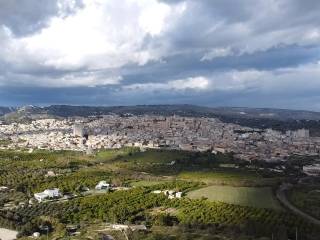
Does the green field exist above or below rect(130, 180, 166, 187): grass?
above

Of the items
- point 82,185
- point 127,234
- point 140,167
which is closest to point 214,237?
point 127,234

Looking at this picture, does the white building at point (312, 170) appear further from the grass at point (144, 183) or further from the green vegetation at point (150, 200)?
the grass at point (144, 183)

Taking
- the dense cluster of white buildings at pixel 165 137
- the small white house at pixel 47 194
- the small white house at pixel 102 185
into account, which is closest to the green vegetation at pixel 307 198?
the small white house at pixel 102 185

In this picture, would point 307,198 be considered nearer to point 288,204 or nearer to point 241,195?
point 288,204

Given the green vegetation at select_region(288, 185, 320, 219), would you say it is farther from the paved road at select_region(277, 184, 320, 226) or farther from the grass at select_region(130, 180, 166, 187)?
the grass at select_region(130, 180, 166, 187)

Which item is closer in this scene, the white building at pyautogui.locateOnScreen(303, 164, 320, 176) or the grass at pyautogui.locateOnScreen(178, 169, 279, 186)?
the grass at pyautogui.locateOnScreen(178, 169, 279, 186)

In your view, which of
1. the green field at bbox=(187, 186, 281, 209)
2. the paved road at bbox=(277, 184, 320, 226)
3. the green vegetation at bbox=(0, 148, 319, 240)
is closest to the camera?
the green vegetation at bbox=(0, 148, 319, 240)

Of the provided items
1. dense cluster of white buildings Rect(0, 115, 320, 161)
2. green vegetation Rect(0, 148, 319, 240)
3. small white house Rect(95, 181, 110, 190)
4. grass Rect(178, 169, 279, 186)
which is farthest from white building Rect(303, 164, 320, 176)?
small white house Rect(95, 181, 110, 190)

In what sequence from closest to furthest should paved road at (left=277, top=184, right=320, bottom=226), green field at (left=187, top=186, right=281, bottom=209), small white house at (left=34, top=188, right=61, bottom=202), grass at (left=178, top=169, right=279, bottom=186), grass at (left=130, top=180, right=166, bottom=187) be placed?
paved road at (left=277, top=184, right=320, bottom=226), green field at (left=187, top=186, right=281, bottom=209), small white house at (left=34, top=188, right=61, bottom=202), grass at (left=178, top=169, right=279, bottom=186), grass at (left=130, top=180, right=166, bottom=187)
